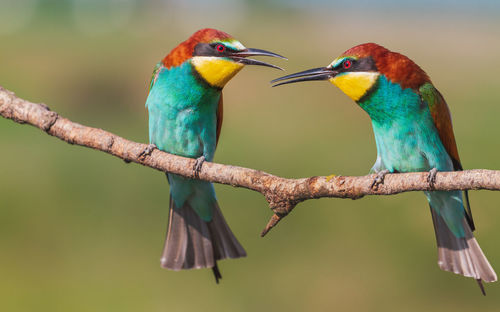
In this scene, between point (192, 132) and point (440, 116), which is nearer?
point (440, 116)

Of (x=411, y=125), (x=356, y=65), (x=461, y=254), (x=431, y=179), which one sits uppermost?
(x=356, y=65)

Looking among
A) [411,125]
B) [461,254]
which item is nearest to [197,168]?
[411,125]

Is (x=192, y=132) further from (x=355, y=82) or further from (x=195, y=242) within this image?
(x=355, y=82)

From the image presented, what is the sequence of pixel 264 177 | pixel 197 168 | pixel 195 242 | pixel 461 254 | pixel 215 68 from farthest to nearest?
pixel 195 242, pixel 461 254, pixel 215 68, pixel 197 168, pixel 264 177

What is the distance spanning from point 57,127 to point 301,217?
4.93m

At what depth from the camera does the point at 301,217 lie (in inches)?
257

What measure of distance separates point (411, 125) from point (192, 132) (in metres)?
0.74

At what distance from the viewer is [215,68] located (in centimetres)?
198

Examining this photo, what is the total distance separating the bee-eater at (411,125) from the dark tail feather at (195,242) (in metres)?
0.58

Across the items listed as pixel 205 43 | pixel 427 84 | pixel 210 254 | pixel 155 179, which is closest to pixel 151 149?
pixel 205 43

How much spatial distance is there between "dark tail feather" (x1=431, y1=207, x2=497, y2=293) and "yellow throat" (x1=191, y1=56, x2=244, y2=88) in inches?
34.7

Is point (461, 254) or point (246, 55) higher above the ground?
point (246, 55)

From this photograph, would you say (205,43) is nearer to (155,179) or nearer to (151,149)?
(151,149)

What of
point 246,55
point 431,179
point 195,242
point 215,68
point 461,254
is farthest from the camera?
point 195,242
